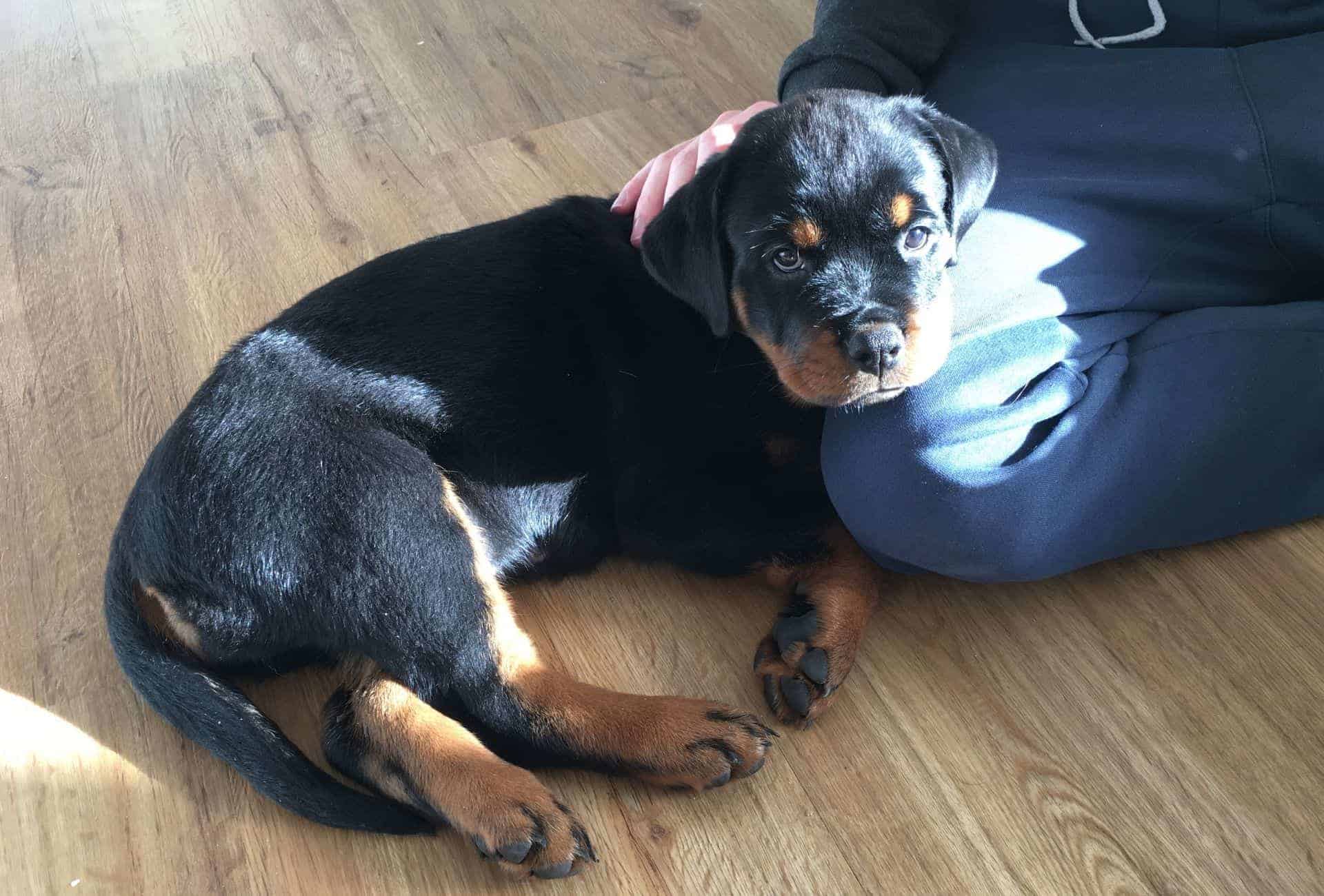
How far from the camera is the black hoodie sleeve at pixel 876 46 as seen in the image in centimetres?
219

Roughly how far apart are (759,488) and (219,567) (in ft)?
2.82

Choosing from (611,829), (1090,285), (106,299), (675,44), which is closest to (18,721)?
(611,829)

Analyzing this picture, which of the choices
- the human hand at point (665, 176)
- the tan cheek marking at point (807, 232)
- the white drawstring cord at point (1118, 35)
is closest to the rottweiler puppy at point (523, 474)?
the tan cheek marking at point (807, 232)

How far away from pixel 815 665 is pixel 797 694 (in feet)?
0.17

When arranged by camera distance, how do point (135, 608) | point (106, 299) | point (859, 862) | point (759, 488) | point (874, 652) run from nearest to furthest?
point (859, 862) → point (135, 608) → point (874, 652) → point (759, 488) → point (106, 299)

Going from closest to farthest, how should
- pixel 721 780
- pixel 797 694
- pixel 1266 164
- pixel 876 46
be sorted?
pixel 721 780, pixel 797 694, pixel 1266 164, pixel 876 46

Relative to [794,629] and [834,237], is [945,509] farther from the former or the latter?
[834,237]

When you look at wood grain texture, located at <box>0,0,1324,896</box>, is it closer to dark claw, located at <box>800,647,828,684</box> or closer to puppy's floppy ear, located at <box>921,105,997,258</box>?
dark claw, located at <box>800,647,828,684</box>

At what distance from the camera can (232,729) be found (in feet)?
5.37

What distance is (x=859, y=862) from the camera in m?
1.57

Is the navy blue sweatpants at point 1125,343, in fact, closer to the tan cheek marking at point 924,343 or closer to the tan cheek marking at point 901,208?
the tan cheek marking at point 924,343

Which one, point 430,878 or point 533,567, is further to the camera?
point 533,567

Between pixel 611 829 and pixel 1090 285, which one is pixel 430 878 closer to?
pixel 611 829

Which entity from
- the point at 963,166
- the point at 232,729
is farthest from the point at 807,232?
the point at 232,729
